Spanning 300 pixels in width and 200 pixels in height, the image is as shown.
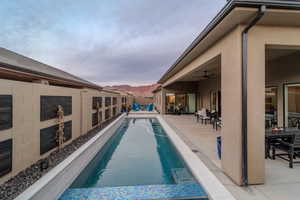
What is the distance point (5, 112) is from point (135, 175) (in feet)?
11.3

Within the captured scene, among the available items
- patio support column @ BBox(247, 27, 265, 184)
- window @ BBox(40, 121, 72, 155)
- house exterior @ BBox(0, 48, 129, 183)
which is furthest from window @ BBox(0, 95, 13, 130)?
patio support column @ BBox(247, 27, 265, 184)

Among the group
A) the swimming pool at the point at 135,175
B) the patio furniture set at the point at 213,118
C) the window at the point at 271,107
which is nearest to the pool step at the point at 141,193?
the swimming pool at the point at 135,175

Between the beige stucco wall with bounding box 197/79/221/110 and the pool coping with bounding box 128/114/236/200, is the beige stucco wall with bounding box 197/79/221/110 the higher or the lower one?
the higher one

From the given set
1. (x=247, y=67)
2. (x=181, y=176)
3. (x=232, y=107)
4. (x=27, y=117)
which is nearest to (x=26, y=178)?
(x=27, y=117)

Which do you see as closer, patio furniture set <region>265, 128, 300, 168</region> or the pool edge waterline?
the pool edge waterline

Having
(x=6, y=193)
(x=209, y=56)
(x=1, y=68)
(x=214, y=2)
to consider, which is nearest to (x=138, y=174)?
(x=6, y=193)

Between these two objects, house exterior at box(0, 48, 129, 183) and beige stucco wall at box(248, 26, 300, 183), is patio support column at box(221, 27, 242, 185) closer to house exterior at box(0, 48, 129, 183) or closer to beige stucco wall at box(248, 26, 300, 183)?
beige stucco wall at box(248, 26, 300, 183)

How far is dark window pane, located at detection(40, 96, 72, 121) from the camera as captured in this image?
4.74 metres

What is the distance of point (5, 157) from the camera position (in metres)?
3.27

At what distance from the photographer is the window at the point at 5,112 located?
3.23m

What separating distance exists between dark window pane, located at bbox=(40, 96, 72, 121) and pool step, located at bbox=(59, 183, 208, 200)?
2443 millimetres

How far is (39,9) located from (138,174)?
9.61m

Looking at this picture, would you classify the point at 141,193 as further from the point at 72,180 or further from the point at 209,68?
the point at 209,68

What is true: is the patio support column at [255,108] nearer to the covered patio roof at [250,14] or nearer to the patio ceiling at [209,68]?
the covered patio roof at [250,14]
